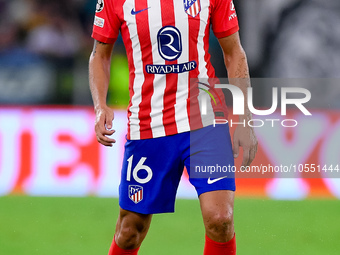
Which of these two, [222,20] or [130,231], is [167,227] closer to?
[130,231]

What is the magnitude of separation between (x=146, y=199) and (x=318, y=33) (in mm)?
5216

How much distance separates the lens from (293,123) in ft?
21.6

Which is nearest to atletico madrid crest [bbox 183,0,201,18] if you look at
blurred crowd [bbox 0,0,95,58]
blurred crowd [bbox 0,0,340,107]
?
blurred crowd [bbox 0,0,340,107]

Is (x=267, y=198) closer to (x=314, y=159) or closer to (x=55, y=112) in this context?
(x=314, y=159)

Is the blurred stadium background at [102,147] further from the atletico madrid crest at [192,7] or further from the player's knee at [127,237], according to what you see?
the atletico madrid crest at [192,7]

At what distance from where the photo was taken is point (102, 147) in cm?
645

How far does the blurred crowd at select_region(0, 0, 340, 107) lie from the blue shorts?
4.34 m

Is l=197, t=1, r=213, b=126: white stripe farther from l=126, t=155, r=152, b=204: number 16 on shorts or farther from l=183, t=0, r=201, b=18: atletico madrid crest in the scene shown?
l=126, t=155, r=152, b=204: number 16 on shorts

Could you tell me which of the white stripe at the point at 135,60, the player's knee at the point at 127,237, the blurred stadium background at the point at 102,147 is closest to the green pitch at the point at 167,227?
the blurred stadium background at the point at 102,147

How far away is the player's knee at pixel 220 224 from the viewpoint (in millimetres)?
2973

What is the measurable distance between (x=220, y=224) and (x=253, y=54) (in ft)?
16.4

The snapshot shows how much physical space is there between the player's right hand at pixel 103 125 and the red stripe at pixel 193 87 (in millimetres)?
371

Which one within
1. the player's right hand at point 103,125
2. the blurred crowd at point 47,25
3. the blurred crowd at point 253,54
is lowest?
the player's right hand at point 103,125

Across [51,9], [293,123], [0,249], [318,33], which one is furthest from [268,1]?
[0,249]
